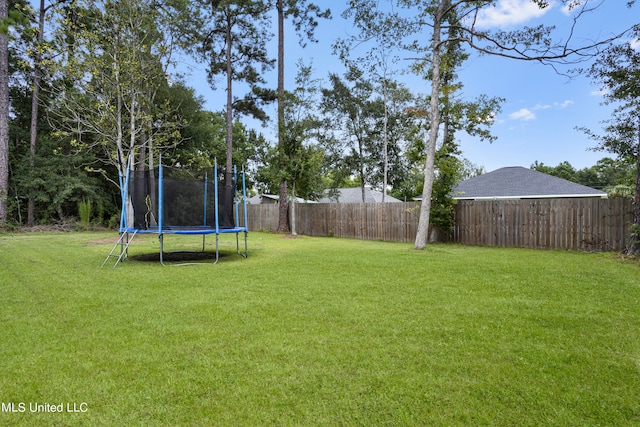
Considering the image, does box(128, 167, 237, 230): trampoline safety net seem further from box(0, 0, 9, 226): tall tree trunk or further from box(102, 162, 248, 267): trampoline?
box(0, 0, 9, 226): tall tree trunk

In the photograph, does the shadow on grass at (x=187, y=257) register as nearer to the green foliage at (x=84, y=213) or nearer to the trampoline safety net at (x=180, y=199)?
the trampoline safety net at (x=180, y=199)

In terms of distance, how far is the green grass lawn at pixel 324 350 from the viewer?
1604 millimetres

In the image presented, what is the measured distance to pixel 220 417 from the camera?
5.08 feet

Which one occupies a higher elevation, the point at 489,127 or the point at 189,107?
the point at 189,107

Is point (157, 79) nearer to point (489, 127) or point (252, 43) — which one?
point (252, 43)

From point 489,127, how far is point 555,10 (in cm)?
315

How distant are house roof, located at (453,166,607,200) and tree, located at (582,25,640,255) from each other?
4.87 meters

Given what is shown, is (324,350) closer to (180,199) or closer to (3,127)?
(180,199)

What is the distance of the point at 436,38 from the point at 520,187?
8962 mm

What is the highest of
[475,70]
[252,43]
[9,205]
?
[252,43]

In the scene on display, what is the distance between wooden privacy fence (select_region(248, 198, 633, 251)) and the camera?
7.21 meters

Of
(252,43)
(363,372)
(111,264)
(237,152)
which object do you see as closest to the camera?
(363,372)

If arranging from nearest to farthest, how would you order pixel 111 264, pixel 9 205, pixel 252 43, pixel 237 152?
pixel 111 264
pixel 9 205
pixel 252 43
pixel 237 152

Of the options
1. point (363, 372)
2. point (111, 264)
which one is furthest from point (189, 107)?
point (363, 372)
